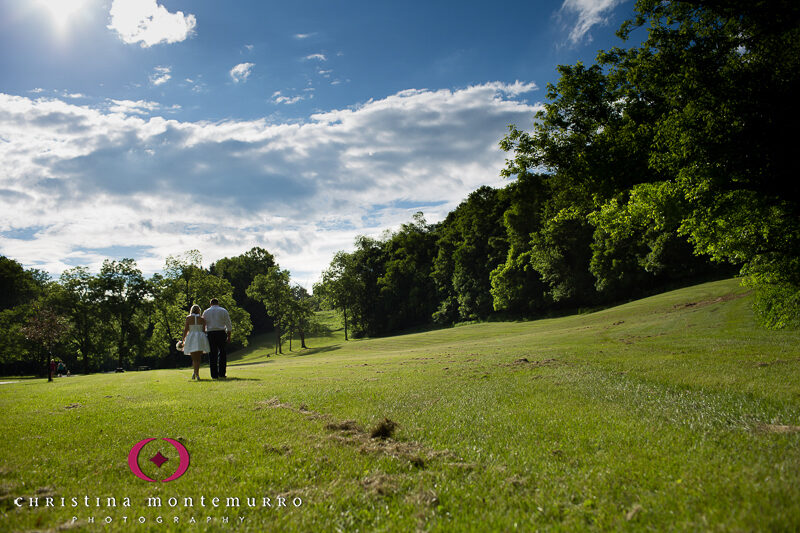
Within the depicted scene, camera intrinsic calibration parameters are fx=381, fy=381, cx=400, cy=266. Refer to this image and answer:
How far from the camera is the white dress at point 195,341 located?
13.5 meters

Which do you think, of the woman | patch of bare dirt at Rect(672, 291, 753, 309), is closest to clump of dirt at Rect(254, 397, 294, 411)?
the woman

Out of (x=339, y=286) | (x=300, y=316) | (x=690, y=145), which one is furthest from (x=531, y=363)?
(x=339, y=286)

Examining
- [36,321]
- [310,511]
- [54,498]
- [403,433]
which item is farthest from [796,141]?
[36,321]

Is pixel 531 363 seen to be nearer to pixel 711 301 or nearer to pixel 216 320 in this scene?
pixel 216 320

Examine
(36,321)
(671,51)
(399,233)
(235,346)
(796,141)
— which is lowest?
(235,346)

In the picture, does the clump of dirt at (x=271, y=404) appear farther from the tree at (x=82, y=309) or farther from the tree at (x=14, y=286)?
the tree at (x=14, y=286)

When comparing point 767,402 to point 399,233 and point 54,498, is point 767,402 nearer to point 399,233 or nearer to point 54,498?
point 54,498

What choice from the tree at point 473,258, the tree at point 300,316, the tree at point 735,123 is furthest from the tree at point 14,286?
the tree at point 735,123

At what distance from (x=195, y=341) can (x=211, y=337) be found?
0.73 m

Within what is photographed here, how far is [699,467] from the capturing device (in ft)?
10.9

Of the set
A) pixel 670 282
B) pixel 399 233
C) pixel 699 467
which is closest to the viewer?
pixel 699 467

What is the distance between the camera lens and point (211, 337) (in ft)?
44.0

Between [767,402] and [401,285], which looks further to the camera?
[401,285]

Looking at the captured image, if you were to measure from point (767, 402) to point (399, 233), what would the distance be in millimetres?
88191
